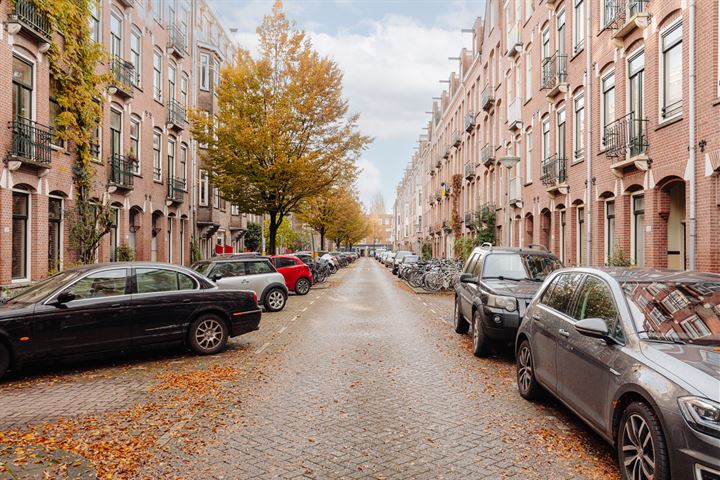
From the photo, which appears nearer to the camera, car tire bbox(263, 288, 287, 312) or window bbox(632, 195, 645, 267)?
window bbox(632, 195, 645, 267)

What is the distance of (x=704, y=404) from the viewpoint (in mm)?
3150

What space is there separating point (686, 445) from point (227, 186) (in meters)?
24.3

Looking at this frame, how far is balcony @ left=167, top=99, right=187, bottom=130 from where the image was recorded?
25.5 m

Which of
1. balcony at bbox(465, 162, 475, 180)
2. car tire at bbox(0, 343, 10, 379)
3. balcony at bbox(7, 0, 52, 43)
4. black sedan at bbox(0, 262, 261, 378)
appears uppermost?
balcony at bbox(7, 0, 52, 43)

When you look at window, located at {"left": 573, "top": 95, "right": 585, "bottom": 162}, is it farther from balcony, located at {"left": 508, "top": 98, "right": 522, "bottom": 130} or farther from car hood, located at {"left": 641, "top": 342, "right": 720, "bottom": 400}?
car hood, located at {"left": 641, "top": 342, "right": 720, "bottom": 400}

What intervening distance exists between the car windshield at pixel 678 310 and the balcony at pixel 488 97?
27.6 metres

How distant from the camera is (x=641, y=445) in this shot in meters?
3.62

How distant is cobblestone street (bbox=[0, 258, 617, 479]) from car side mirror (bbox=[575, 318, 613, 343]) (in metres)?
1.07

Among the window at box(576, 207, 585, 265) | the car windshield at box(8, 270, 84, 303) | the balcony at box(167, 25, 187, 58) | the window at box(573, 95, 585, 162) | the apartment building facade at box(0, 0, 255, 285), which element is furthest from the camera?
the balcony at box(167, 25, 187, 58)

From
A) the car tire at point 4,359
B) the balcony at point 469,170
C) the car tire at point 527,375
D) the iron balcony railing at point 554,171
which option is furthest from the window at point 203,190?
the car tire at point 527,375

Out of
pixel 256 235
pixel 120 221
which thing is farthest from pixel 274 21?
pixel 256 235

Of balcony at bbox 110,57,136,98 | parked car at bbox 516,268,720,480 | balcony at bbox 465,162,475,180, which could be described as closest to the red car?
balcony at bbox 110,57,136,98

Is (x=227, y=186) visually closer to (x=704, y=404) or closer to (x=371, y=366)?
(x=371, y=366)

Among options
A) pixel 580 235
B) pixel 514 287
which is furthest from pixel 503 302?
pixel 580 235
